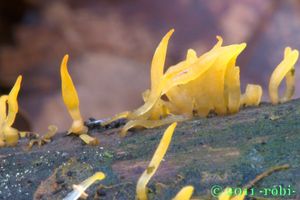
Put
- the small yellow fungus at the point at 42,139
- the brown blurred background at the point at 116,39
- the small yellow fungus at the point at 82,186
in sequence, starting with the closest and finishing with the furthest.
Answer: the small yellow fungus at the point at 82,186 < the small yellow fungus at the point at 42,139 < the brown blurred background at the point at 116,39

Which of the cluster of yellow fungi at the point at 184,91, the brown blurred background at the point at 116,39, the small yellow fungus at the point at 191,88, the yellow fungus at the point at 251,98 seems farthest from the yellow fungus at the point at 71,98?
the brown blurred background at the point at 116,39

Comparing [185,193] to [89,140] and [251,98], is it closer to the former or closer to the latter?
[89,140]

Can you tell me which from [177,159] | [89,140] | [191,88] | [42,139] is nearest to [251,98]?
[191,88]

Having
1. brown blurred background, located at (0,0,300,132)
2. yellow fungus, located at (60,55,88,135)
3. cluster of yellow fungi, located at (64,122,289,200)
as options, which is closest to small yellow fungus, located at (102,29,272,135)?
yellow fungus, located at (60,55,88,135)

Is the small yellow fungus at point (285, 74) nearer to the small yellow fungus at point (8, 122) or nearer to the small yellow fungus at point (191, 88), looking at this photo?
the small yellow fungus at point (191, 88)

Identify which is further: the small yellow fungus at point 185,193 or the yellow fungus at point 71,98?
the yellow fungus at point 71,98

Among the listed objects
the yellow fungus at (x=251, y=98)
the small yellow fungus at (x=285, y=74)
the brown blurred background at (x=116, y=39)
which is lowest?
the brown blurred background at (x=116, y=39)

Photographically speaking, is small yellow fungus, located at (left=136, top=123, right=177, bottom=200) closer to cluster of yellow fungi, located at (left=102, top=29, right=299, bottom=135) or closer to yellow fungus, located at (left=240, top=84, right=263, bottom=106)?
cluster of yellow fungi, located at (left=102, top=29, right=299, bottom=135)

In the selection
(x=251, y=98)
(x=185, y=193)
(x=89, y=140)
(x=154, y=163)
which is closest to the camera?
(x=185, y=193)
